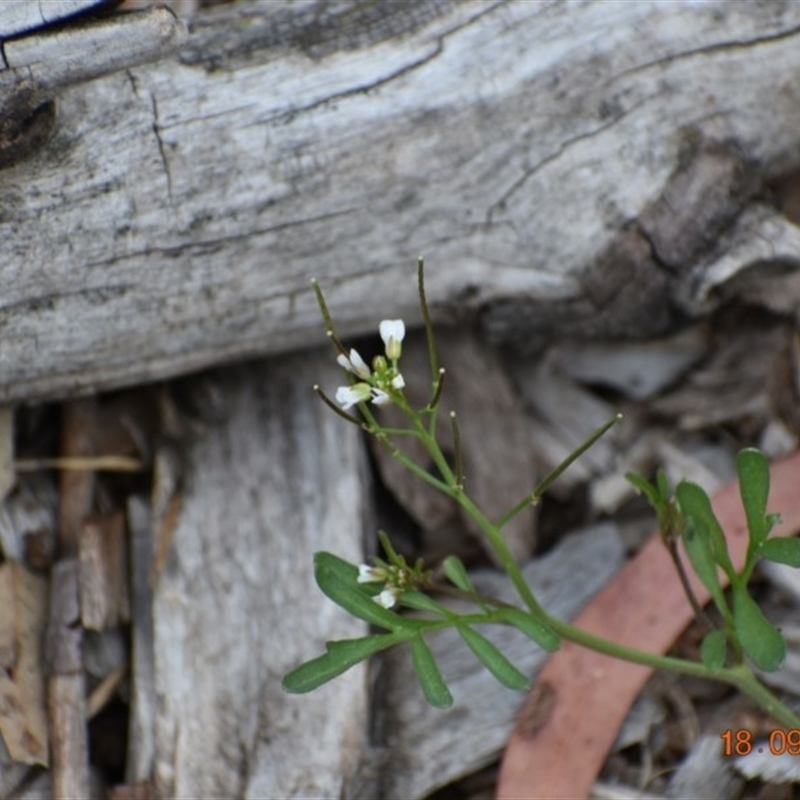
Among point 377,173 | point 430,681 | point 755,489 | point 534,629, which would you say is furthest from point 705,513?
point 377,173

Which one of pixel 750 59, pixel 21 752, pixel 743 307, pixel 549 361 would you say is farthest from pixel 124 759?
pixel 750 59

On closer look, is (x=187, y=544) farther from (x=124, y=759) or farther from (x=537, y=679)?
(x=537, y=679)

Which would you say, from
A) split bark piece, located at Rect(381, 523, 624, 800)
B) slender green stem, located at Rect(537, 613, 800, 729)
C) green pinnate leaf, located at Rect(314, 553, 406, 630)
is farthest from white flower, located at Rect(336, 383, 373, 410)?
split bark piece, located at Rect(381, 523, 624, 800)

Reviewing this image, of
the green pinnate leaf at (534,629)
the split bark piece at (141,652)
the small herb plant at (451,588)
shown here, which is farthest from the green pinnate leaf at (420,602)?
the split bark piece at (141,652)
